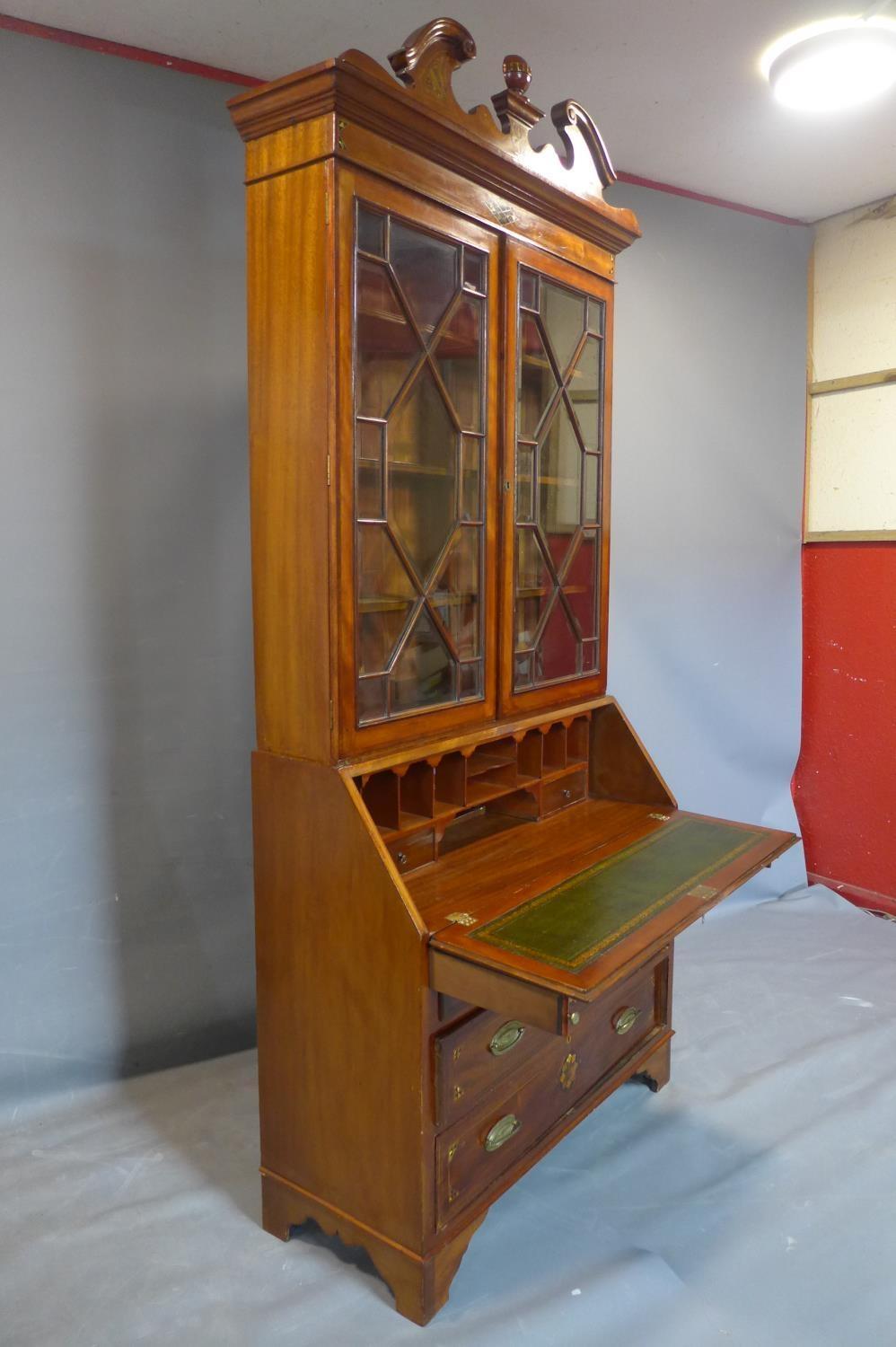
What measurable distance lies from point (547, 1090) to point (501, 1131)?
17cm

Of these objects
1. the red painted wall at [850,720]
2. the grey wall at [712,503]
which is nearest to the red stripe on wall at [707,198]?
the grey wall at [712,503]

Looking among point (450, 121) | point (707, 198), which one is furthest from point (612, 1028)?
point (707, 198)

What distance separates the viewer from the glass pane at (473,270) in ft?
5.64

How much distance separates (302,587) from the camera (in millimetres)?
1549

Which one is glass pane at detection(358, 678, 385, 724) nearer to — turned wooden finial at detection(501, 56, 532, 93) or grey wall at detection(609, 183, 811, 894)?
turned wooden finial at detection(501, 56, 532, 93)

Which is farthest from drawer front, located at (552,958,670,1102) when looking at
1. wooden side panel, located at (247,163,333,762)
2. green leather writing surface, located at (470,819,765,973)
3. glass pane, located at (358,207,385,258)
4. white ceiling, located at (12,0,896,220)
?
white ceiling, located at (12,0,896,220)

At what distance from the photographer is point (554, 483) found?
2.04m

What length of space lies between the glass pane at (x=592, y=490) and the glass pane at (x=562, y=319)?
0.23 metres

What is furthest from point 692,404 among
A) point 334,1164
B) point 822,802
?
point 334,1164

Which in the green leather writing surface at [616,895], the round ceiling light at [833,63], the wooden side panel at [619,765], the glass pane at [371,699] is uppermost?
the round ceiling light at [833,63]

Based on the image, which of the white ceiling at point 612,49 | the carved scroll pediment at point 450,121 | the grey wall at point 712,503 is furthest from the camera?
the grey wall at point 712,503

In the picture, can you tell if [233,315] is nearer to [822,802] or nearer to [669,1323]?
[669,1323]

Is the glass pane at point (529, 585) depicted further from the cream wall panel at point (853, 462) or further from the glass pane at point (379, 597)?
the cream wall panel at point (853, 462)

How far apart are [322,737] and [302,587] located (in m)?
0.25
